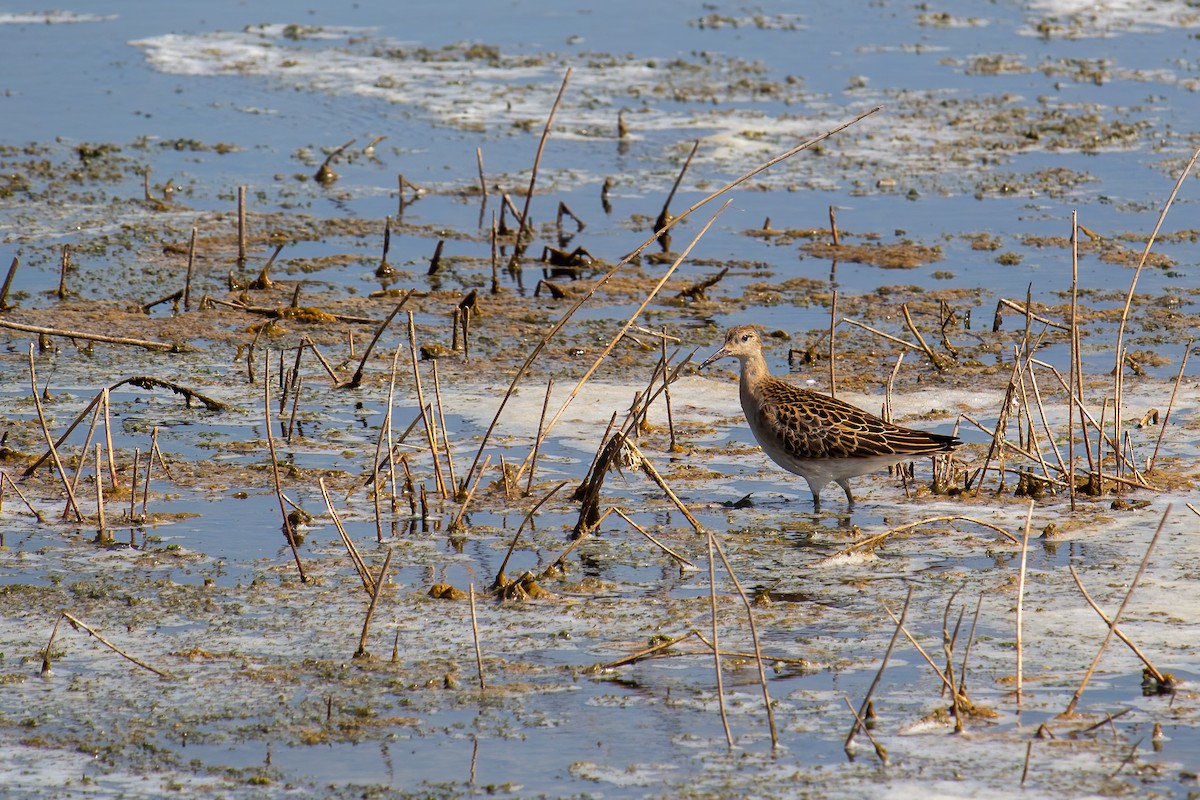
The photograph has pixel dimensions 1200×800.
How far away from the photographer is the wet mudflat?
20.3 ft

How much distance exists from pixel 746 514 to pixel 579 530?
0.96m

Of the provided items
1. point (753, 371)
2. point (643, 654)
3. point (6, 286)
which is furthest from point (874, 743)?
point (6, 286)

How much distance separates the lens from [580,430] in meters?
10.1

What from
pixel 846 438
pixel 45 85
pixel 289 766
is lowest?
pixel 289 766

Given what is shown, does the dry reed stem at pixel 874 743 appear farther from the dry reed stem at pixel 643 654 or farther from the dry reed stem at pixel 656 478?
the dry reed stem at pixel 656 478

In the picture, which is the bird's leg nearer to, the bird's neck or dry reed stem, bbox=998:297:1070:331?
the bird's neck

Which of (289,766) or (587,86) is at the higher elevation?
(587,86)

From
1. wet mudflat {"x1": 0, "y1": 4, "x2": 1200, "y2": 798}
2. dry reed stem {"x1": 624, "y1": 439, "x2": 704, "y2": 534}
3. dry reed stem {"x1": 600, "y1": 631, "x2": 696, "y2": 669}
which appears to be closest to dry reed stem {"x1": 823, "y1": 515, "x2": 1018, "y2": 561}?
wet mudflat {"x1": 0, "y1": 4, "x2": 1200, "y2": 798}

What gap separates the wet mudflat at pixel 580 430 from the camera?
20.3ft

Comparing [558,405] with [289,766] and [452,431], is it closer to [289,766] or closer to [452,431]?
[452,431]

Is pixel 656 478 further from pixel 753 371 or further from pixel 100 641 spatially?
pixel 100 641

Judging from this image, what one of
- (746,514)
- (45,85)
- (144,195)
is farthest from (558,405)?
(45,85)

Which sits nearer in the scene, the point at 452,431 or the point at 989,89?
the point at 452,431

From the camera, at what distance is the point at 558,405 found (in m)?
10.6
